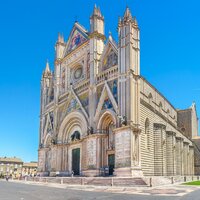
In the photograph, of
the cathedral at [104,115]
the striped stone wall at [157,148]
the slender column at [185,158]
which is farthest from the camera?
the slender column at [185,158]

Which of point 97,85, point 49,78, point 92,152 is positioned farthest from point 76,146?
point 49,78

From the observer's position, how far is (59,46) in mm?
55750

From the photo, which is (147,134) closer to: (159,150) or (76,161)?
(159,150)

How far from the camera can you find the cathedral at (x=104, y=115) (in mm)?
36062

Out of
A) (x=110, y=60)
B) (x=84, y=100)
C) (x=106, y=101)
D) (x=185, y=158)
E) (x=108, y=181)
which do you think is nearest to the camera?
(x=108, y=181)

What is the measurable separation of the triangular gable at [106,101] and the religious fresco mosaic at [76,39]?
12535 mm

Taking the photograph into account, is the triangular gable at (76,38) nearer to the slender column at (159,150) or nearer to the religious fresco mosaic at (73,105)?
the religious fresco mosaic at (73,105)

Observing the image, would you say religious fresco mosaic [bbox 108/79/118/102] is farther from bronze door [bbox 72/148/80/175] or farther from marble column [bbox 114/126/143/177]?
bronze door [bbox 72/148/80/175]

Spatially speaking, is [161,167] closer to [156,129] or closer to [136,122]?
[156,129]

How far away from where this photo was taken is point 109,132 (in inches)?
1585

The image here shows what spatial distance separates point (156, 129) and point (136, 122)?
18.1ft

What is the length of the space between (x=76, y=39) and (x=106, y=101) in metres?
16.6

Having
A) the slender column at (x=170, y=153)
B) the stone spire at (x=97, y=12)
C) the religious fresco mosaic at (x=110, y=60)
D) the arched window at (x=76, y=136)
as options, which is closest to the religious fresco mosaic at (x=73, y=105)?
the arched window at (x=76, y=136)

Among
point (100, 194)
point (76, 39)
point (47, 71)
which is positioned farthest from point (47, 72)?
point (100, 194)
